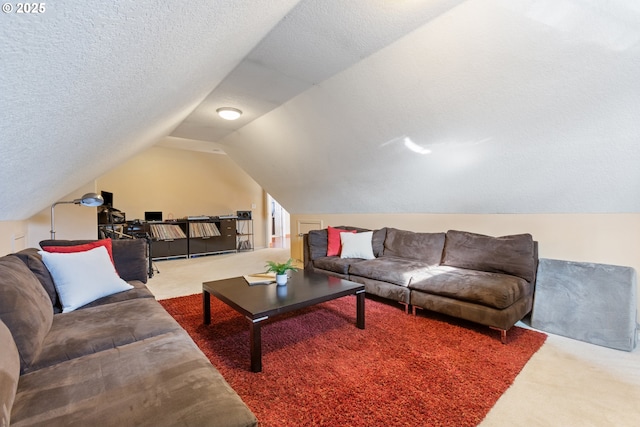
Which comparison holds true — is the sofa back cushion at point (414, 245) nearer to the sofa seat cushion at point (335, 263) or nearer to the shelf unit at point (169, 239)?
the sofa seat cushion at point (335, 263)

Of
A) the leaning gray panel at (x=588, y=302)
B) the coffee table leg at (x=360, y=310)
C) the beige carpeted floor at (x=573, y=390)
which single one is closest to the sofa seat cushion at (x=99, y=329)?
the coffee table leg at (x=360, y=310)

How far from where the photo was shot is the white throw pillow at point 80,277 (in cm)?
186

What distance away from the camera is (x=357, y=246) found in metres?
3.68

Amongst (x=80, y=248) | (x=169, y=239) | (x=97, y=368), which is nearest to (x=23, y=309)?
(x=97, y=368)

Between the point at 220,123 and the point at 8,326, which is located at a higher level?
the point at 220,123

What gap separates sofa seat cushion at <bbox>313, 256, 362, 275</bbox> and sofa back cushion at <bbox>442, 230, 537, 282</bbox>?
108cm

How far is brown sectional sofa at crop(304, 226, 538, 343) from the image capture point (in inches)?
90.0

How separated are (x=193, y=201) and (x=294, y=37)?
5.36 metres

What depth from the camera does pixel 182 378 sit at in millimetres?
1045

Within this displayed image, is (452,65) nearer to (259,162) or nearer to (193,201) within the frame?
(259,162)

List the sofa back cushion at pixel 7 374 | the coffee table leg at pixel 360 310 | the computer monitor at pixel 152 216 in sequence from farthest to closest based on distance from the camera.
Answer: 1. the computer monitor at pixel 152 216
2. the coffee table leg at pixel 360 310
3. the sofa back cushion at pixel 7 374

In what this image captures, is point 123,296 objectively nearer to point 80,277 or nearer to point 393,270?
point 80,277

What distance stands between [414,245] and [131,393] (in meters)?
3.15

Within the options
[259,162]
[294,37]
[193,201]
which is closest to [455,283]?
[294,37]
